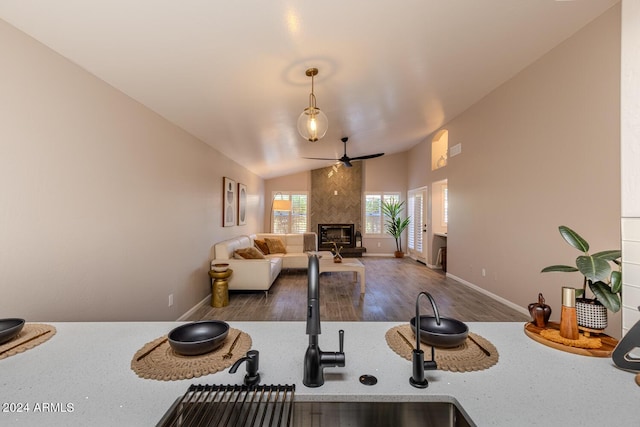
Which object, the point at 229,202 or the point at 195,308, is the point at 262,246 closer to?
the point at 229,202

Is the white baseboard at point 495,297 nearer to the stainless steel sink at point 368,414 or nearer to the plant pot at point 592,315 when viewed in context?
the plant pot at point 592,315

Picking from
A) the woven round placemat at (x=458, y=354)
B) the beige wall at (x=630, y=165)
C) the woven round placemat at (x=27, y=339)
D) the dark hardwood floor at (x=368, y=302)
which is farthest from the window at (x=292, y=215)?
the beige wall at (x=630, y=165)

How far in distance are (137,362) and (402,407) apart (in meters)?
0.92

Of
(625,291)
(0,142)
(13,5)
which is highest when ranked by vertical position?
(13,5)

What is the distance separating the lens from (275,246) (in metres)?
6.65

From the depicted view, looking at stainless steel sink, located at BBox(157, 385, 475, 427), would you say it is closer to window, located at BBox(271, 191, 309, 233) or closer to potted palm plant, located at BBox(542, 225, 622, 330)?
potted palm plant, located at BBox(542, 225, 622, 330)

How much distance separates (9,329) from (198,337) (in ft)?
2.36

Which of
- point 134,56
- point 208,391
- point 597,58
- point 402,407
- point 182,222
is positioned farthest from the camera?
point 182,222

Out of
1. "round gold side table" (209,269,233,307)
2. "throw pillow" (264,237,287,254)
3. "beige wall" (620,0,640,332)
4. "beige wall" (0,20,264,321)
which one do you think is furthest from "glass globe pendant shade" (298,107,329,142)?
"throw pillow" (264,237,287,254)

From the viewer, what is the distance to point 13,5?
4.70 ft

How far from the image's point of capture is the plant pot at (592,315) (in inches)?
45.8

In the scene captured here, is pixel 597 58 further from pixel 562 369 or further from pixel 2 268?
pixel 2 268

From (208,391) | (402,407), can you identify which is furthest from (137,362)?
(402,407)

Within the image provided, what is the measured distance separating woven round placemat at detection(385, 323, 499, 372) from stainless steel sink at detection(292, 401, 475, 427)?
134 mm
